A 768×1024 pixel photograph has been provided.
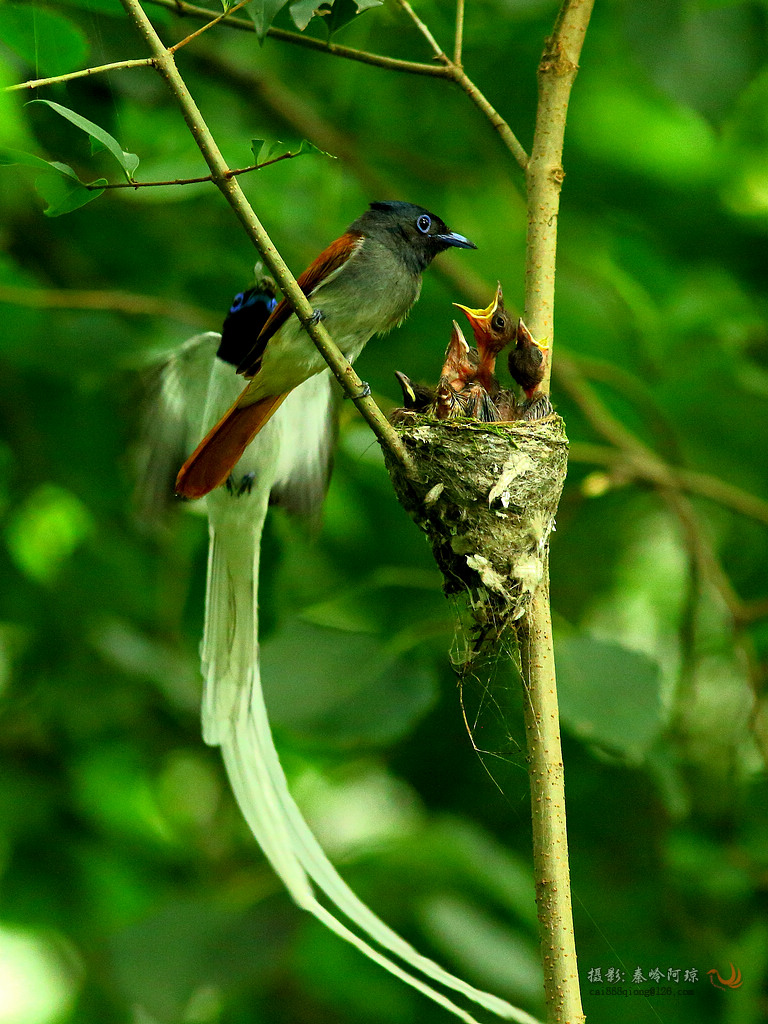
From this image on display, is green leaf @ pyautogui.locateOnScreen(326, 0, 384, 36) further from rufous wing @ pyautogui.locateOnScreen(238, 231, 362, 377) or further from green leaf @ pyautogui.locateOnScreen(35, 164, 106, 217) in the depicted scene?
rufous wing @ pyautogui.locateOnScreen(238, 231, 362, 377)

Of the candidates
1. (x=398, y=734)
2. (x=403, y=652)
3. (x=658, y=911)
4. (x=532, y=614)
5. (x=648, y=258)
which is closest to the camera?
(x=532, y=614)

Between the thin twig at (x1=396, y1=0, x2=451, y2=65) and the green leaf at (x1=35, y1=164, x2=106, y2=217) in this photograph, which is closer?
the green leaf at (x1=35, y1=164, x2=106, y2=217)

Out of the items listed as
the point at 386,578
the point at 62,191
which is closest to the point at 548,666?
the point at 62,191

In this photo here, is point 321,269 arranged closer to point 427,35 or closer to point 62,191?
point 427,35

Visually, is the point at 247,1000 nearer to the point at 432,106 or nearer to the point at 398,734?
the point at 398,734

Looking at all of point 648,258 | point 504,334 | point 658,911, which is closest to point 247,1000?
point 658,911

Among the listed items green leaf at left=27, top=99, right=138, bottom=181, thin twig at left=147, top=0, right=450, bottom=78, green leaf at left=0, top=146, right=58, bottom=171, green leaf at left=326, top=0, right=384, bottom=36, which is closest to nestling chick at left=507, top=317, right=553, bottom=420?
thin twig at left=147, top=0, right=450, bottom=78
